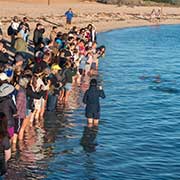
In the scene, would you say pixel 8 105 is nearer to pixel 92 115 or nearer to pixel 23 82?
pixel 23 82

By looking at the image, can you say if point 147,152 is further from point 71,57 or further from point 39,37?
point 39,37

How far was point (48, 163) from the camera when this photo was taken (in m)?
15.4

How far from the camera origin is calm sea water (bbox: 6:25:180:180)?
49.6 feet

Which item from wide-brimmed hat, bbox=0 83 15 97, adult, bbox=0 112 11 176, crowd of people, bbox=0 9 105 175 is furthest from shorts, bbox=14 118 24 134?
adult, bbox=0 112 11 176

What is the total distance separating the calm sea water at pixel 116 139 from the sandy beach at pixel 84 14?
1501cm

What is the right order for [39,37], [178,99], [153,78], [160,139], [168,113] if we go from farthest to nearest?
[153,78]
[39,37]
[178,99]
[168,113]
[160,139]

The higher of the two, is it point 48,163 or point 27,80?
point 27,80

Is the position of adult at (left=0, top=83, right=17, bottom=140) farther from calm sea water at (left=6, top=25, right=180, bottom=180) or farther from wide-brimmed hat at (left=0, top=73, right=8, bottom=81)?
calm sea water at (left=6, top=25, right=180, bottom=180)

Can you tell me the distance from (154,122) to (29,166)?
677 centimetres

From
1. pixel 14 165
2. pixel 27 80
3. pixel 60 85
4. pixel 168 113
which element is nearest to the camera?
pixel 14 165

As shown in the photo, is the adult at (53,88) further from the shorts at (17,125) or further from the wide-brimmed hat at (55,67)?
the shorts at (17,125)

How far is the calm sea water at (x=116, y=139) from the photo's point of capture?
15.1 m

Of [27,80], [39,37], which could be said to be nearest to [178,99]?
[39,37]

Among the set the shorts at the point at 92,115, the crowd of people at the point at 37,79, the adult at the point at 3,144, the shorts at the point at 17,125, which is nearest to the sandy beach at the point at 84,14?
the crowd of people at the point at 37,79
